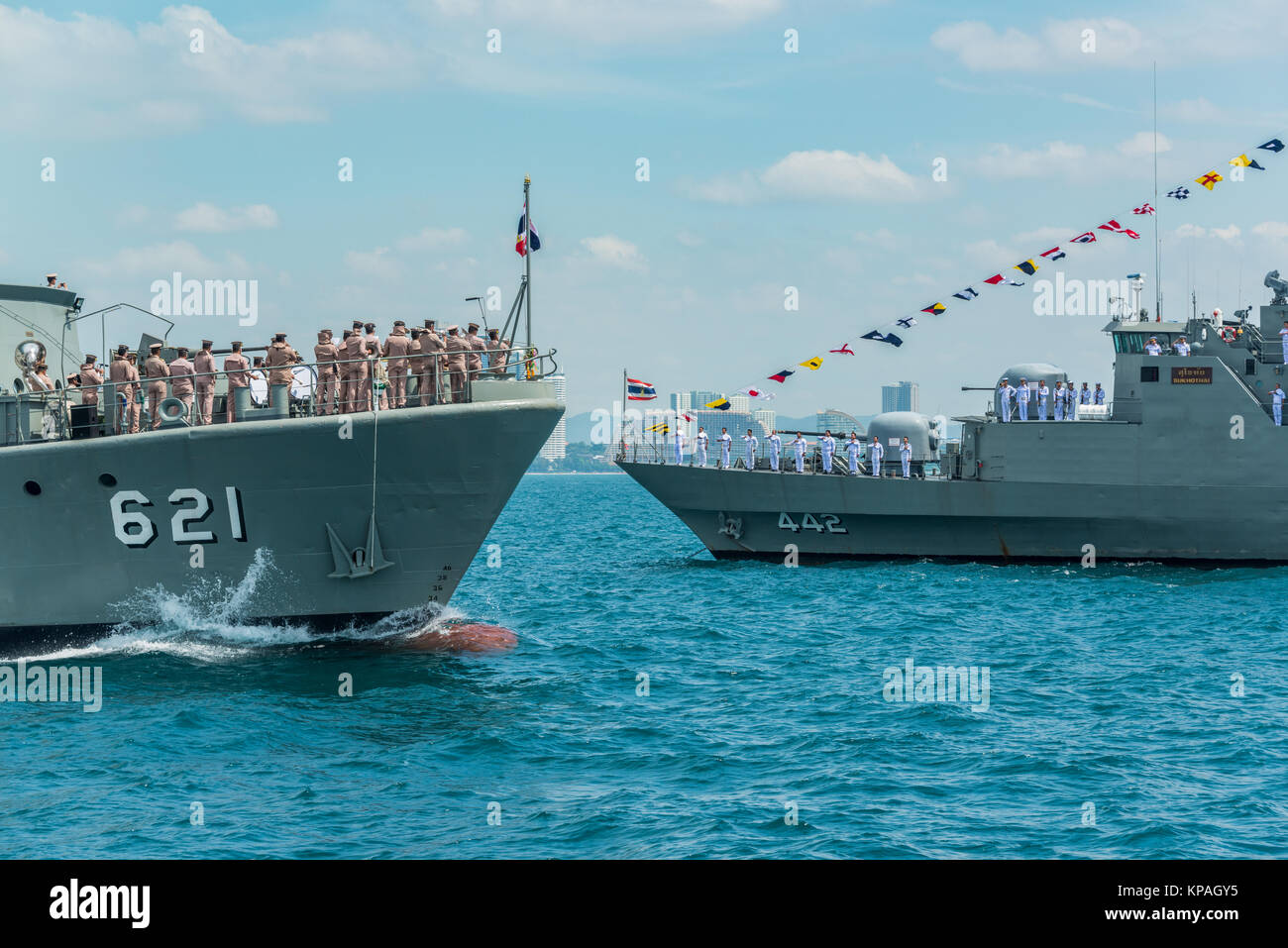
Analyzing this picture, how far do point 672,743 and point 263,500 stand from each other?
7389 mm

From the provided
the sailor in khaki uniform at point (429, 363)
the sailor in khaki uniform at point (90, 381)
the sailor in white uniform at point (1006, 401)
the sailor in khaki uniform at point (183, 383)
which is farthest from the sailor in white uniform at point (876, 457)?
the sailor in khaki uniform at point (90, 381)

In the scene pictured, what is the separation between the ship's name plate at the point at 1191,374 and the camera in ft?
103

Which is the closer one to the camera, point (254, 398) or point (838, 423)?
point (254, 398)

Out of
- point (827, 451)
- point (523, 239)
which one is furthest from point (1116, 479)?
point (523, 239)

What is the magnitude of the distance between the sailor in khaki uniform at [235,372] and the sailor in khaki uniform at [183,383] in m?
0.53

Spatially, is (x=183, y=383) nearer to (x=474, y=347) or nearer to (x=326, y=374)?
(x=326, y=374)

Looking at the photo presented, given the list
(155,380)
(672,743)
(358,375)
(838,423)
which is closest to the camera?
(672,743)

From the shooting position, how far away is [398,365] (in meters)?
17.9

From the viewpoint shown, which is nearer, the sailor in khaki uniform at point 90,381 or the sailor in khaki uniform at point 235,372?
the sailor in khaki uniform at point 235,372

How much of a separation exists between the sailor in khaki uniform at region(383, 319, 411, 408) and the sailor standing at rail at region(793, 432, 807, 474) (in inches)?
697

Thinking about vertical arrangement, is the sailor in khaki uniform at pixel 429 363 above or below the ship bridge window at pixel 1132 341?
below

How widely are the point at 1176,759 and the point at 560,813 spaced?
6883mm

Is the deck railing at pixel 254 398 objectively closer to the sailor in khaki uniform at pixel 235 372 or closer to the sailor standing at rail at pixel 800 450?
the sailor in khaki uniform at pixel 235 372
